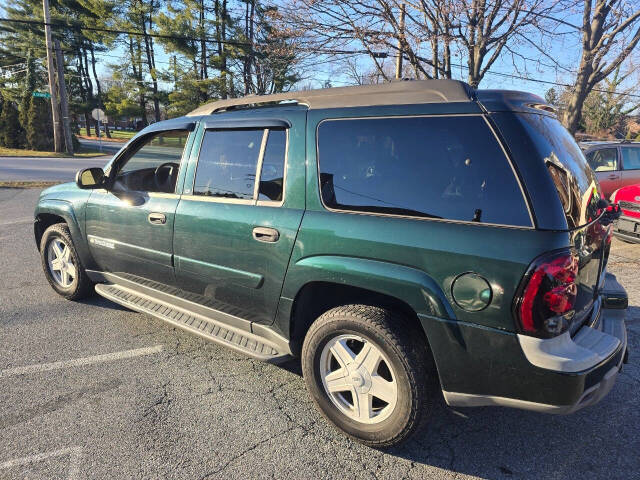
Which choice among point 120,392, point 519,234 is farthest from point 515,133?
point 120,392

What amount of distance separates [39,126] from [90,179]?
100 feet

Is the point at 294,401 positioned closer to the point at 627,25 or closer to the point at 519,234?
the point at 519,234

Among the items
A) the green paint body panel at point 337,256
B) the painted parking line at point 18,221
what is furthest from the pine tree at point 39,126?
the green paint body panel at point 337,256

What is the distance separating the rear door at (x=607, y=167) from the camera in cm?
827

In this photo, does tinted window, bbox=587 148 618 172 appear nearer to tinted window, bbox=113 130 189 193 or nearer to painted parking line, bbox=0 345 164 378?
tinted window, bbox=113 130 189 193

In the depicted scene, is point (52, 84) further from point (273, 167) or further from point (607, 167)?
point (273, 167)

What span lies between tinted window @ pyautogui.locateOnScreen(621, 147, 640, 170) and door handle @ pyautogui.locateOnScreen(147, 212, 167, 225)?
347 inches

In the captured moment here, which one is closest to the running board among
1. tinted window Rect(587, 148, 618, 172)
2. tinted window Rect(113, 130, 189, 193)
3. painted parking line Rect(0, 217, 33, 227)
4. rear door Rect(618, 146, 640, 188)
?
tinted window Rect(113, 130, 189, 193)

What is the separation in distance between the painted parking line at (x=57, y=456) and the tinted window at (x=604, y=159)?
370 inches

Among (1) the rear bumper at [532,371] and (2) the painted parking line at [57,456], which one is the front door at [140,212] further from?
(1) the rear bumper at [532,371]

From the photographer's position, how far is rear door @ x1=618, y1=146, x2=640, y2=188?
8258mm

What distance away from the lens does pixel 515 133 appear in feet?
6.38

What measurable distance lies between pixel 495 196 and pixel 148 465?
2145mm

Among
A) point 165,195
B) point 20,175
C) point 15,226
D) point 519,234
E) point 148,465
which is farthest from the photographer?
point 20,175
